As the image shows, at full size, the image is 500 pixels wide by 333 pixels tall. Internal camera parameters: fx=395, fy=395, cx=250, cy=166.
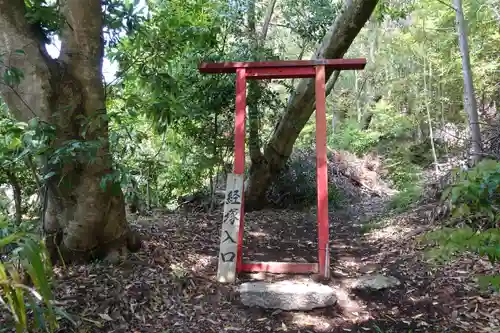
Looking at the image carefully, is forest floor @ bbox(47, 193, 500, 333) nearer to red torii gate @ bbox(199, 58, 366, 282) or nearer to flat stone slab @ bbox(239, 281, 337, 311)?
flat stone slab @ bbox(239, 281, 337, 311)

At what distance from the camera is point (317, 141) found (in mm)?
4586

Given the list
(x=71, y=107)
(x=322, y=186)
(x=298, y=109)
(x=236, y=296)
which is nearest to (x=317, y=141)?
(x=322, y=186)

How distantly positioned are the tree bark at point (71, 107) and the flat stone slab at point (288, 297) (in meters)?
1.33

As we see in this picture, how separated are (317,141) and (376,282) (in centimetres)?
165

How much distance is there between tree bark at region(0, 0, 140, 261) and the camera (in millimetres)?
3188

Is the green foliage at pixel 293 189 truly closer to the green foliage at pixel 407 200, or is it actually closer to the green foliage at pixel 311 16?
the green foliage at pixel 407 200

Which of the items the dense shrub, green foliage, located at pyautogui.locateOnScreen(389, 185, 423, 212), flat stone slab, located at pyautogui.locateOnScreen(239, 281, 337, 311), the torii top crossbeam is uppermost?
the torii top crossbeam

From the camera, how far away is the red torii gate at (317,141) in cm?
436

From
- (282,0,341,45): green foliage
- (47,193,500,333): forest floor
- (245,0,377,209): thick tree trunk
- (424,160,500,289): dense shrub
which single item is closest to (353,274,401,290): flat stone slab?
(47,193,500,333): forest floor

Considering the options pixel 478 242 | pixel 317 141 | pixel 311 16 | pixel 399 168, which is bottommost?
pixel 478 242

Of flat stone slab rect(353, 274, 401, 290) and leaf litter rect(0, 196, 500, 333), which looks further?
flat stone slab rect(353, 274, 401, 290)

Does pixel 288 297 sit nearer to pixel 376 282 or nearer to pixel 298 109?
pixel 376 282

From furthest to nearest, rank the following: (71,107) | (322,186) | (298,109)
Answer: (298,109), (322,186), (71,107)

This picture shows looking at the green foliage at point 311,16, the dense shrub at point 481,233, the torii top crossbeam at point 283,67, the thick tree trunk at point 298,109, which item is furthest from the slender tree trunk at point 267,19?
the dense shrub at point 481,233
